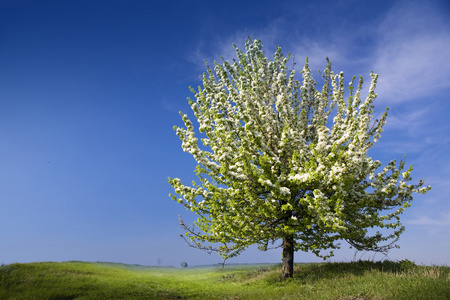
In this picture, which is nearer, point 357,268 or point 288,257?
point 288,257

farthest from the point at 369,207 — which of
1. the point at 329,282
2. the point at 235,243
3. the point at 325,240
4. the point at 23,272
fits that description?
the point at 23,272

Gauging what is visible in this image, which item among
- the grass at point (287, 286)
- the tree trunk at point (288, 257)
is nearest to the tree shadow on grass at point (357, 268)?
the grass at point (287, 286)

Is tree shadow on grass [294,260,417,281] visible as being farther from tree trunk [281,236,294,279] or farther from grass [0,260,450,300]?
tree trunk [281,236,294,279]

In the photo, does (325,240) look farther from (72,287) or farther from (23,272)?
(23,272)

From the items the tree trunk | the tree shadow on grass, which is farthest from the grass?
the tree trunk

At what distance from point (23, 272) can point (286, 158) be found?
17.8 m

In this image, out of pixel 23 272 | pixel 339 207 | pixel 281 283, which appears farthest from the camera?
pixel 23 272

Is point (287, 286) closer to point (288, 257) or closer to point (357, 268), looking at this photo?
point (288, 257)

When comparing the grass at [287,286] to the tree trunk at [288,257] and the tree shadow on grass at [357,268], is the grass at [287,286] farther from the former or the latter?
the tree trunk at [288,257]

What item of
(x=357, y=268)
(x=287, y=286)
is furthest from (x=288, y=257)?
(x=357, y=268)

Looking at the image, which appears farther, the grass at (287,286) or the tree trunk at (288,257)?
the tree trunk at (288,257)

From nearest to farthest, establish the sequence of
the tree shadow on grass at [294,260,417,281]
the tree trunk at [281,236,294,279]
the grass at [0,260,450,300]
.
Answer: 1. the grass at [0,260,450,300]
2. the tree shadow on grass at [294,260,417,281]
3. the tree trunk at [281,236,294,279]

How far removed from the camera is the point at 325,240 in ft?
50.1

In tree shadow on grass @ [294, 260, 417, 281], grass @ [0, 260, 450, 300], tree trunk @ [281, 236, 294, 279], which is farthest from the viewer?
tree trunk @ [281, 236, 294, 279]
